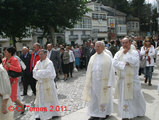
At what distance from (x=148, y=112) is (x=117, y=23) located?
58.1 meters

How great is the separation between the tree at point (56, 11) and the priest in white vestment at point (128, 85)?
9.75 meters

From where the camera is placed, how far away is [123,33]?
210ft

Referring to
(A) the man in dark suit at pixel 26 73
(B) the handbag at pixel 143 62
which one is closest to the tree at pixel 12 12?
(A) the man in dark suit at pixel 26 73

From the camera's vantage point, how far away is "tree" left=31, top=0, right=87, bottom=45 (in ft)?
47.0

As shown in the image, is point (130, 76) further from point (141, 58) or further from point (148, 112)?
point (141, 58)

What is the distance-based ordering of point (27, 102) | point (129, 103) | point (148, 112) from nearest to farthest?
point (129, 103), point (148, 112), point (27, 102)

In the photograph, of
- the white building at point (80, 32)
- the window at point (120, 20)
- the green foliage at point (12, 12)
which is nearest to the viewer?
the green foliage at point (12, 12)

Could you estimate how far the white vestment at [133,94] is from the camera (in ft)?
16.4

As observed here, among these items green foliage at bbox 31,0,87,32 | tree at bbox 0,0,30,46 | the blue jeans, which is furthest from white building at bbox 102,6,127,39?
the blue jeans

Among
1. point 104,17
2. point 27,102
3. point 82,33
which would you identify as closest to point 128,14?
point 104,17

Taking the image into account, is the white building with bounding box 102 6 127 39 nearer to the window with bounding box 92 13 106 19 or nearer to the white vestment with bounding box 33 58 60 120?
the window with bounding box 92 13 106 19

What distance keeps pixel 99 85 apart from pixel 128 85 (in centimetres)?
73

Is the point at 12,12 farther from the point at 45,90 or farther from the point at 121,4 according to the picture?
the point at 121,4

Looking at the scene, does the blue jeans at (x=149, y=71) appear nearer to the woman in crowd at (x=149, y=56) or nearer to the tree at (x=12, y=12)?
the woman in crowd at (x=149, y=56)
